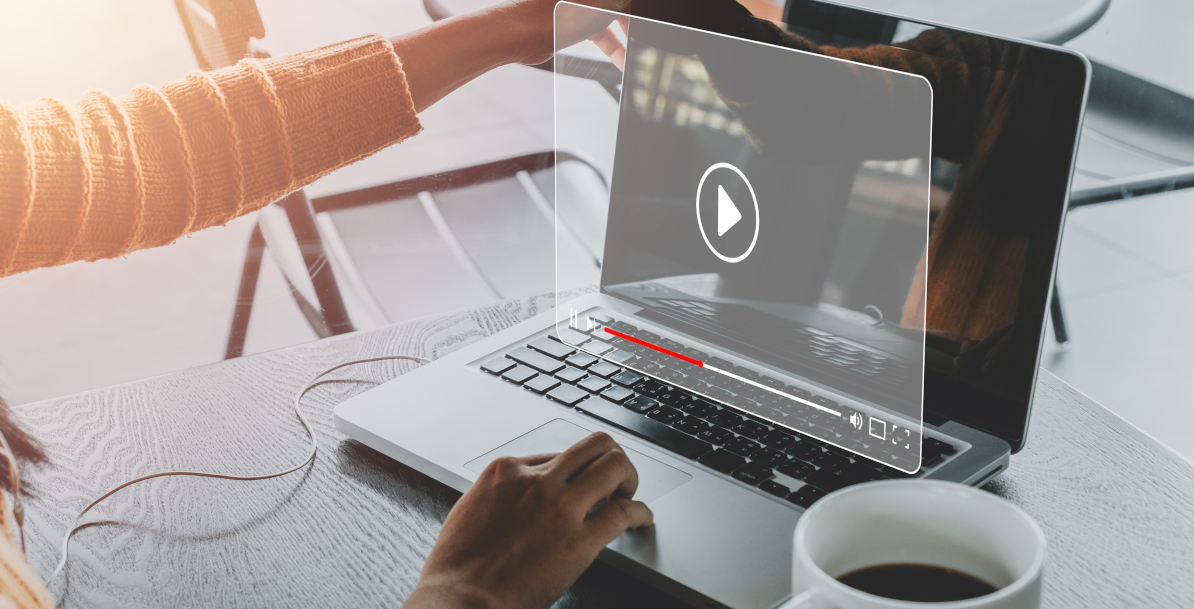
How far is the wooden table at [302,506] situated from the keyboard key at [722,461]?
0.10 meters

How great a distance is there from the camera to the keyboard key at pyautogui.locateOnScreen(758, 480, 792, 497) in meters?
0.50

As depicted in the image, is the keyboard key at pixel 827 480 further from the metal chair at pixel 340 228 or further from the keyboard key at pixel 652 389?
the metal chair at pixel 340 228

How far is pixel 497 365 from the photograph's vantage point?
26.3 inches

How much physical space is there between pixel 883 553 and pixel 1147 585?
23 cm

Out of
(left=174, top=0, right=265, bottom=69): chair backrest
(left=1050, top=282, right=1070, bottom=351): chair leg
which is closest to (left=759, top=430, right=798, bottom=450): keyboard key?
(left=174, top=0, right=265, bottom=69): chair backrest

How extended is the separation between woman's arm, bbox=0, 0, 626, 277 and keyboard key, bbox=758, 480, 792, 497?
1.10ft

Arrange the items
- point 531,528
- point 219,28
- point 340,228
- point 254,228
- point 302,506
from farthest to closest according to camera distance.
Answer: point 340,228, point 254,228, point 219,28, point 302,506, point 531,528

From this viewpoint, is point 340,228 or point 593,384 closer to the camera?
point 593,384

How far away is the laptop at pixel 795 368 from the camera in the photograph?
0.46 meters

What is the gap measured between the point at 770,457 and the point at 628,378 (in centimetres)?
14

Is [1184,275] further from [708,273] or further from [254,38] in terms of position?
[254,38]

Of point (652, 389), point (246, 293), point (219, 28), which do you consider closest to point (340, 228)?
point (246, 293)

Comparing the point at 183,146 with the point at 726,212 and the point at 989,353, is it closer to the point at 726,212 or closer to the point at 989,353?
the point at 726,212
